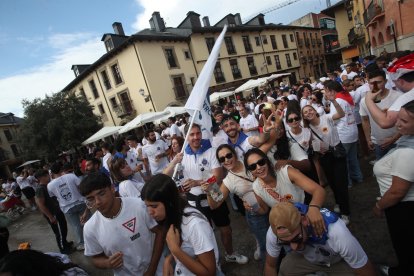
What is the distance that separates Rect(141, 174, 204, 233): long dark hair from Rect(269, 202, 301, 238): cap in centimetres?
62

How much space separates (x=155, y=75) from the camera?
2388 cm

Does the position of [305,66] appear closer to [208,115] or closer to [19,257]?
[208,115]

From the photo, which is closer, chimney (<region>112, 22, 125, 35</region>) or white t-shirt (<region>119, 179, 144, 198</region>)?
white t-shirt (<region>119, 179, 144, 198</region>)

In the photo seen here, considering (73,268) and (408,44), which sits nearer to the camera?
(73,268)

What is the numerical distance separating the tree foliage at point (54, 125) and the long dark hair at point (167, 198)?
75.9ft

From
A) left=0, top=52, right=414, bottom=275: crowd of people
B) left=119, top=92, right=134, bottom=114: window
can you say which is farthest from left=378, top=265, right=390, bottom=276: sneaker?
left=119, top=92, right=134, bottom=114: window

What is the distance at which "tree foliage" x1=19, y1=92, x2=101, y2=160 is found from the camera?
22.1 metres

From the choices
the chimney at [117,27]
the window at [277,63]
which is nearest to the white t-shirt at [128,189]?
the chimney at [117,27]

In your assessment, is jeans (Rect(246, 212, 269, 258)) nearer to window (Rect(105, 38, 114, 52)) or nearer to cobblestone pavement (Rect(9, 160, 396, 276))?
cobblestone pavement (Rect(9, 160, 396, 276))

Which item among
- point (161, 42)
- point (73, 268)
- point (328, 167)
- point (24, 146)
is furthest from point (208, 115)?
point (24, 146)

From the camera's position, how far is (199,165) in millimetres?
3533

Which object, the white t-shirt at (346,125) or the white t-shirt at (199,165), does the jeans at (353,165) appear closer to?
the white t-shirt at (346,125)

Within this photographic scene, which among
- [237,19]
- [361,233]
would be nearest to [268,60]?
[237,19]

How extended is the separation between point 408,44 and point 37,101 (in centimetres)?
2757
